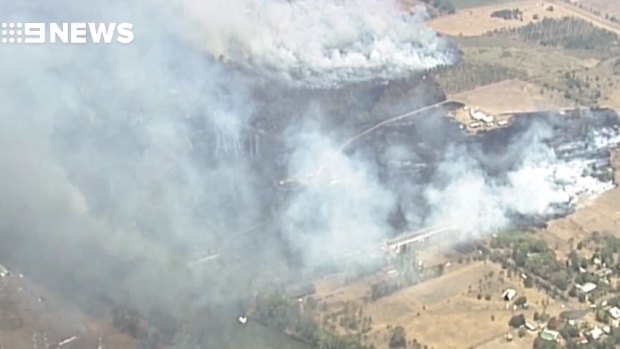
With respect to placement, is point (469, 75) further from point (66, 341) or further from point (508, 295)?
point (66, 341)

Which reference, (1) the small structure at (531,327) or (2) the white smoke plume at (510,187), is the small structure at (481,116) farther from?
(1) the small structure at (531,327)

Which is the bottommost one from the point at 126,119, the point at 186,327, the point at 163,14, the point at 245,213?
the point at 186,327

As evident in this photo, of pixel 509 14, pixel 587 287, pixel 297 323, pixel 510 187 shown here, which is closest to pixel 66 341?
pixel 297 323

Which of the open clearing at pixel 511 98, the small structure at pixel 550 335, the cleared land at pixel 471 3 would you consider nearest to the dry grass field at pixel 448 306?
the small structure at pixel 550 335

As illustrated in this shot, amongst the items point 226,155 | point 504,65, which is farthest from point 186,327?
point 504,65

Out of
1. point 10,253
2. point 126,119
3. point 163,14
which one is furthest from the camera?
point 163,14

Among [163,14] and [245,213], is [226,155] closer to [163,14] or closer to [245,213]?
[245,213]

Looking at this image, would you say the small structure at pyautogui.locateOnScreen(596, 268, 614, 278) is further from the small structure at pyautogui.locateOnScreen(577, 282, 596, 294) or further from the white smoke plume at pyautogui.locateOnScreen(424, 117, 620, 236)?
the white smoke plume at pyautogui.locateOnScreen(424, 117, 620, 236)
